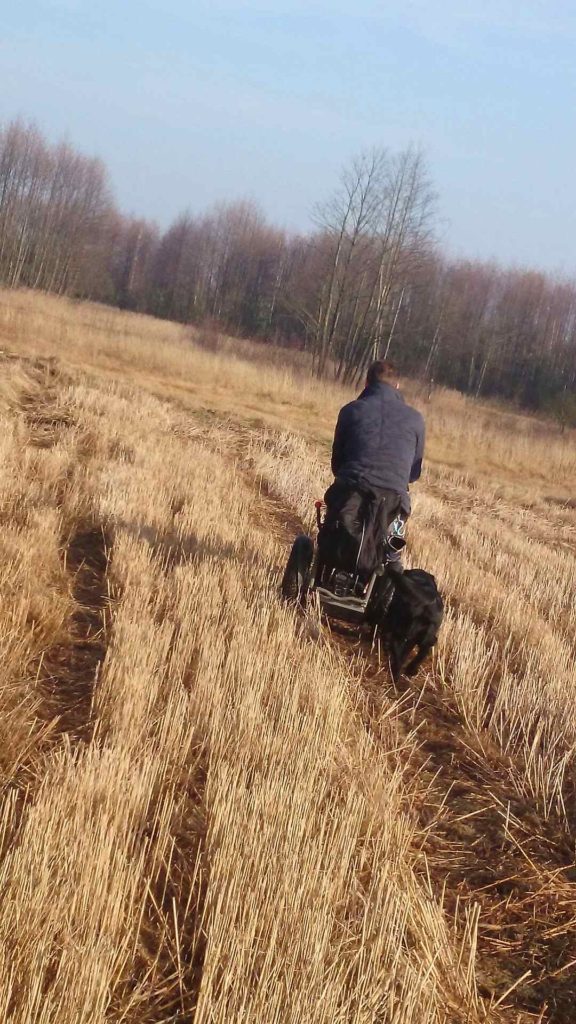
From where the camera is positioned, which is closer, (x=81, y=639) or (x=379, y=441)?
(x=81, y=639)

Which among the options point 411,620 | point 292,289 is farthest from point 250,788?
point 292,289

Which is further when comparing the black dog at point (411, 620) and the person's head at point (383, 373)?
the person's head at point (383, 373)

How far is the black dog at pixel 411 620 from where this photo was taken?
4.63 meters

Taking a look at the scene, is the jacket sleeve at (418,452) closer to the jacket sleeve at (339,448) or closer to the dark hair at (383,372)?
the dark hair at (383,372)

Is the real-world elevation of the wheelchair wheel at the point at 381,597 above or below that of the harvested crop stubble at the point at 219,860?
above

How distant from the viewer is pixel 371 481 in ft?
15.7

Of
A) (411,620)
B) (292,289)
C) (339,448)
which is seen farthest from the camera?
(292,289)

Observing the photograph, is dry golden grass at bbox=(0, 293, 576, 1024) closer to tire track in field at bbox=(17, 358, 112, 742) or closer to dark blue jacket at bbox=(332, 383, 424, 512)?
tire track in field at bbox=(17, 358, 112, 742)

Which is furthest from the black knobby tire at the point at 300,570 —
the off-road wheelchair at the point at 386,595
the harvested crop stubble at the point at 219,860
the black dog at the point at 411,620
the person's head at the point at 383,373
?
the person's head at the point at 383,373

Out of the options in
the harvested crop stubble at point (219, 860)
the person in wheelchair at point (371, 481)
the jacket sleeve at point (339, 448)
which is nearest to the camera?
the harvested crop stubble at point (219, 860)

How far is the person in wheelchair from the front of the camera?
4.77 meters

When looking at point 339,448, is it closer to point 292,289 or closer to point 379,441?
point 379,441

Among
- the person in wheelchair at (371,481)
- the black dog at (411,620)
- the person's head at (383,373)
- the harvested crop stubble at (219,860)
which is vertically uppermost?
the person's head at (383,373)

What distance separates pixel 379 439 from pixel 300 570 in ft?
3.15
